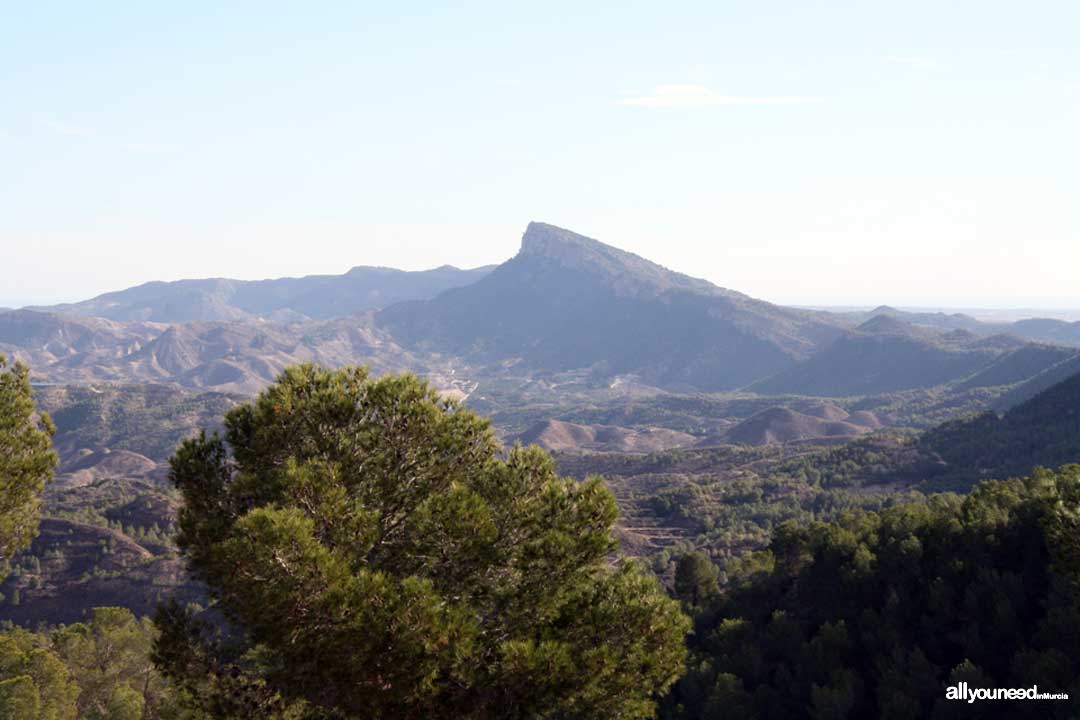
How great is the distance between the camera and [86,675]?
3803cm

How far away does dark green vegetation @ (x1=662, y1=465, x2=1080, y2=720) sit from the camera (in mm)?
33500

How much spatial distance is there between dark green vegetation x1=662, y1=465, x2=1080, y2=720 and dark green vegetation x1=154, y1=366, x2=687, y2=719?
22362 millimetres

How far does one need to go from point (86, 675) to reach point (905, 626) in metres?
41.1

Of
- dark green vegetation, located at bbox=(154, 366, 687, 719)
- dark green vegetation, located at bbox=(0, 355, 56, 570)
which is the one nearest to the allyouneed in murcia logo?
dark green vegetation, located at bbox=(154, 366, 687, 719)

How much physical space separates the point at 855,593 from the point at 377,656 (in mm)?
37504

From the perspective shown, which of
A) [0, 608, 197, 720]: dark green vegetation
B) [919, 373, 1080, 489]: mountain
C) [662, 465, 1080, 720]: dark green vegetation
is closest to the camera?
[0, 608, 197, 720]: dark green vegetation

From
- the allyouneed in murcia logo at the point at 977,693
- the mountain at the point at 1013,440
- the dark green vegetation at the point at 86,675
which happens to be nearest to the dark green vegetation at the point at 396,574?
the dark green vegetation at the point at 86,675

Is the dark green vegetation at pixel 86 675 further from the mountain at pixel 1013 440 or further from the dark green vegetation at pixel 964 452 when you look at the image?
the dark green vegetation at pixel 964 452

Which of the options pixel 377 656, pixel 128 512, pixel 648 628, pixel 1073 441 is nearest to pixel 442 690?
pixel 377 656

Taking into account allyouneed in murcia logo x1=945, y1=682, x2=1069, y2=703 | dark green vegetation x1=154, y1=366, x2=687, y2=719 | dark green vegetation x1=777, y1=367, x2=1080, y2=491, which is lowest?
dark green vegetation x1=777, y1=367, x2=1080, y2=491

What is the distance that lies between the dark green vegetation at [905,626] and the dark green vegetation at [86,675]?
85.2 feet

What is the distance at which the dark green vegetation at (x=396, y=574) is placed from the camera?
12961mm

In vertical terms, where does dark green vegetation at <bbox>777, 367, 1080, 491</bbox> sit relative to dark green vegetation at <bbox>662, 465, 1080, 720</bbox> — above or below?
below

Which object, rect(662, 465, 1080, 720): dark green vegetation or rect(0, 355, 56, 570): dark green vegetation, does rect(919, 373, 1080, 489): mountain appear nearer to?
rect(662, 465, 1080, 720): dark green vegetation
